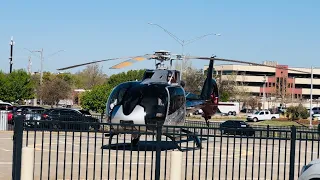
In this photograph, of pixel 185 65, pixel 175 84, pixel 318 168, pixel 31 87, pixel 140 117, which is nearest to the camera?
pixel 318 168

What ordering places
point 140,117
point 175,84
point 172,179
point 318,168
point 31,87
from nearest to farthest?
point 318,168 < point 172,179 < point 140,117 < point 175,84 < point 31,87

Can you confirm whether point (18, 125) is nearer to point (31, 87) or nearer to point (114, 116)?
point (114, 116)

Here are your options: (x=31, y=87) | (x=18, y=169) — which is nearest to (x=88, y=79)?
(x=31, y=87)

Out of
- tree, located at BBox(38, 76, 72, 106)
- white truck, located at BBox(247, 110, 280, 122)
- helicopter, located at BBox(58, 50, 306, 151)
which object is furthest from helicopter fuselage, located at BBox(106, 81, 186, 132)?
white truck, located at BBox(247, 110, 280, 122)

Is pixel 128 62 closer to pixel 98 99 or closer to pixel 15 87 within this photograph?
pixel 98 99

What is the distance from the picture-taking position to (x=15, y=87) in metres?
67.1

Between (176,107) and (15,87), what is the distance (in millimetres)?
47190

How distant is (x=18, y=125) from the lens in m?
11.1

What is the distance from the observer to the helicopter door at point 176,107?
22578mm

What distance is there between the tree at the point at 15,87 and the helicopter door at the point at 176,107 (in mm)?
45702

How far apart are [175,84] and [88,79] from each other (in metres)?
109

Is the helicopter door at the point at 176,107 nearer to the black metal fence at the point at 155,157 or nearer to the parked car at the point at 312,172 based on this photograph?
the black metal fence at the point at 155,157

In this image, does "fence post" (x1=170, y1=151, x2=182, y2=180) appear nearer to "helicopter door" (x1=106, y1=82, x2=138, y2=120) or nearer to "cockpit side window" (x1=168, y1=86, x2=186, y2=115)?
"helicopter door" (x1=106, y1=82, x2=138, y2=120)

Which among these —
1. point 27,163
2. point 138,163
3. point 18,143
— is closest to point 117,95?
point 138,163
